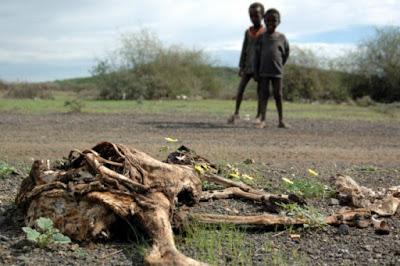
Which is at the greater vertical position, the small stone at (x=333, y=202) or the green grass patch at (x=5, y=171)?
the green grass patch at (x=5, y=171)

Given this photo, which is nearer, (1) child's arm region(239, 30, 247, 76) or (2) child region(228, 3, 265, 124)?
(2) child region(228, 3, 265, 124)

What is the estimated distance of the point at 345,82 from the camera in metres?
34.2

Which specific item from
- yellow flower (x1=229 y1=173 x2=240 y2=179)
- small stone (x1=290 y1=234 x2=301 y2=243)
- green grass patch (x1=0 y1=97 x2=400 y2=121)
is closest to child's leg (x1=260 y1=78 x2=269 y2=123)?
green grass patch (x1=0 y1=97 x2=400 y2=121)

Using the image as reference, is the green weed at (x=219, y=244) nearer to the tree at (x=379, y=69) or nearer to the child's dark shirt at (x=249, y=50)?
the child's dark shirt at (x=249, y=50)

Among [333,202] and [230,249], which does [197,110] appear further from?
→ [230,249]

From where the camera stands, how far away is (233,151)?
9.34 metres

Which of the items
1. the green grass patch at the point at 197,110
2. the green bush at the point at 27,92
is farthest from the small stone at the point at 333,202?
the green bush at the point at 27,92

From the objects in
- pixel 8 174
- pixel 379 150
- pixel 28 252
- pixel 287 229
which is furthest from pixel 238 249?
pixel 379 150

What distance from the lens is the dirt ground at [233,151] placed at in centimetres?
414

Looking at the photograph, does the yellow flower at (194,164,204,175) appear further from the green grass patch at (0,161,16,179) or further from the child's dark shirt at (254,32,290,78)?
the child's dark shirt at (254,32,290,78)

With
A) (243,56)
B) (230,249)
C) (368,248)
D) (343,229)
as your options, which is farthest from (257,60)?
(230,249)

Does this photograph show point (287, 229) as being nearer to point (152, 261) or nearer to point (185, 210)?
point (185, 210)

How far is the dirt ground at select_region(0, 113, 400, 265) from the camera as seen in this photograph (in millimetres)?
4137

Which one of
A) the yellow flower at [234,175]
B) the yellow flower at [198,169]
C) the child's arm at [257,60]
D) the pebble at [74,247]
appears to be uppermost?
the child's arm at [257,60]
